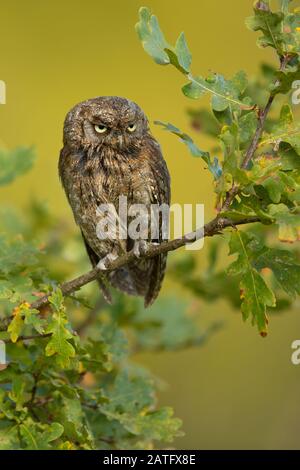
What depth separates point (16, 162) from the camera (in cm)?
373

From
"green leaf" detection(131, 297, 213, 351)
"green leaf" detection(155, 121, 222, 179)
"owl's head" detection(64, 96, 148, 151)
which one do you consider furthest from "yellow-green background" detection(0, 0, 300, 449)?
"green leaf" detection(155, 121, 222, 179)

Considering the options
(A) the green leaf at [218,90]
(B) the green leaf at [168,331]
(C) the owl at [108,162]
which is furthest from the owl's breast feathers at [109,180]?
(A) the green leaf at [218,90]

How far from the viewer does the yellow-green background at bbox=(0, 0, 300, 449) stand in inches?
250

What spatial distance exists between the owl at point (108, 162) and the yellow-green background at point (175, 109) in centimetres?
216

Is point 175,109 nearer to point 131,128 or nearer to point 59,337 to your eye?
point 131,128

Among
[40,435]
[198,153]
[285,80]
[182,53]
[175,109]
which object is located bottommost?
[40,435]

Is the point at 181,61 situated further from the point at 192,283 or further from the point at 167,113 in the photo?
the point at 167,113

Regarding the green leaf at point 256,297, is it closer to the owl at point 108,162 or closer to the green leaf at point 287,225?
the green leaf at point 287,225

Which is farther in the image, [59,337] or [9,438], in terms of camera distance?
[9,438]

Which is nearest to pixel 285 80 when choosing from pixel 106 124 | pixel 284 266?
pixel 284 266

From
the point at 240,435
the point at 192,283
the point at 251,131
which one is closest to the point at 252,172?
the point at 251,131

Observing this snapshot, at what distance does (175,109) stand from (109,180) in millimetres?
3226

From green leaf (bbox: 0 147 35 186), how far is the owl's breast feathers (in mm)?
163

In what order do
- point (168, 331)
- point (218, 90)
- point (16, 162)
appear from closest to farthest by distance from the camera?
1. point (218, 90)
2. point (16, 162)
3. point (168, 331)
